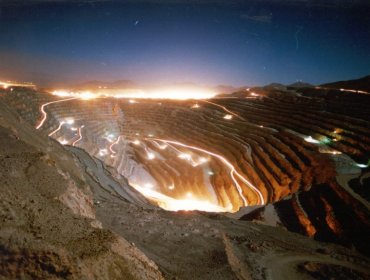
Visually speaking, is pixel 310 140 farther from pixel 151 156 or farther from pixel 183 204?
pixel 151 156

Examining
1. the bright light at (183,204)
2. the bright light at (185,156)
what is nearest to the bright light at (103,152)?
the bright light at (183,204)

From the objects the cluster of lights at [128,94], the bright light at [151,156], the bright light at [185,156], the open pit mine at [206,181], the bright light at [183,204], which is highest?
the cluster of lights at [128,94]

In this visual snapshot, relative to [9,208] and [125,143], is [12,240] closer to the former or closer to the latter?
[9,208]

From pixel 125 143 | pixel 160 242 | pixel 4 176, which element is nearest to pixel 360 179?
pixel 160 242

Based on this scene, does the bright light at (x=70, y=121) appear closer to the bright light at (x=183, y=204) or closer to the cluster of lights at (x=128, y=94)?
the cluster of lights at (x=128, y=94)

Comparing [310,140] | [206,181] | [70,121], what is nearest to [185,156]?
[206,181]

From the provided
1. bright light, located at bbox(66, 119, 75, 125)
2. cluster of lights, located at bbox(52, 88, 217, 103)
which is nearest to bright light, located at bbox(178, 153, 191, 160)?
bright light, located at bbox(66, 119, 75, 125)

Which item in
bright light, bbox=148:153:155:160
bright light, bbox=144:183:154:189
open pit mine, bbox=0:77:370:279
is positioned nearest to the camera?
open pit mine, bbox=0:77:370:279

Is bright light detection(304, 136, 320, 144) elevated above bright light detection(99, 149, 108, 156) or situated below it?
above

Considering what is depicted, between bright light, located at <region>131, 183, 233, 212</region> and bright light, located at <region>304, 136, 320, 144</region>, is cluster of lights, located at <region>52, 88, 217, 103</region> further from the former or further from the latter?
bright light, located at <region>304, 136, 320, 144</region>
